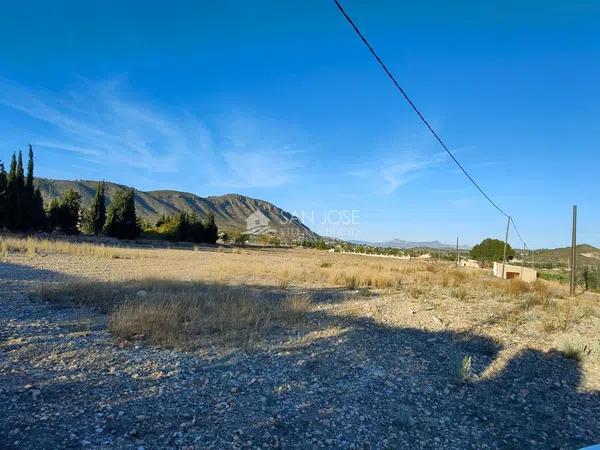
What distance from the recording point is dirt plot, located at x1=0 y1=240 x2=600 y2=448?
11.9ft

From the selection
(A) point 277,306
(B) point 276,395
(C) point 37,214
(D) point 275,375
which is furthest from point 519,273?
(C) point 37,214

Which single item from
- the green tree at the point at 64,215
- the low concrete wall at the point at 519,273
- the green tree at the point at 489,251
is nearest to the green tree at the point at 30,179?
the green tree at the point at 64,215

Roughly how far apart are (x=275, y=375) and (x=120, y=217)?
38747mm

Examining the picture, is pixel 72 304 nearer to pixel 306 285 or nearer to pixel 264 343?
pixel 264 343

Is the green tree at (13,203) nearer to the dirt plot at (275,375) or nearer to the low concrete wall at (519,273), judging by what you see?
the dirt plot at (275,375)

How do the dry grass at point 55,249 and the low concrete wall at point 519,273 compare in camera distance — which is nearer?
the dry grass at point 55,249

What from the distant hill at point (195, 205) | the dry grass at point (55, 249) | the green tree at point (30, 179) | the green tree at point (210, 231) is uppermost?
the distant hill at point (195, 205)

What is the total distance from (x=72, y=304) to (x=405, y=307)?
9.07m

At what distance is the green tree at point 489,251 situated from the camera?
58556 millimetres

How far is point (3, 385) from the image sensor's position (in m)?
4.07

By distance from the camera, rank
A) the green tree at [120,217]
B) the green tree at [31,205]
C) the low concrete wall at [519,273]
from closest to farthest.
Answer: the low concrete wall at [519,273] → the green tree at [31,205] → the green tree at [120,217]

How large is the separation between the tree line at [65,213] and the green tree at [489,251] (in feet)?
150

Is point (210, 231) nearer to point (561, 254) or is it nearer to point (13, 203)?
point (13, 203)

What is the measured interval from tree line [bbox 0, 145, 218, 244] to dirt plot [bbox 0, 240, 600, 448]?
2660 centimetres
